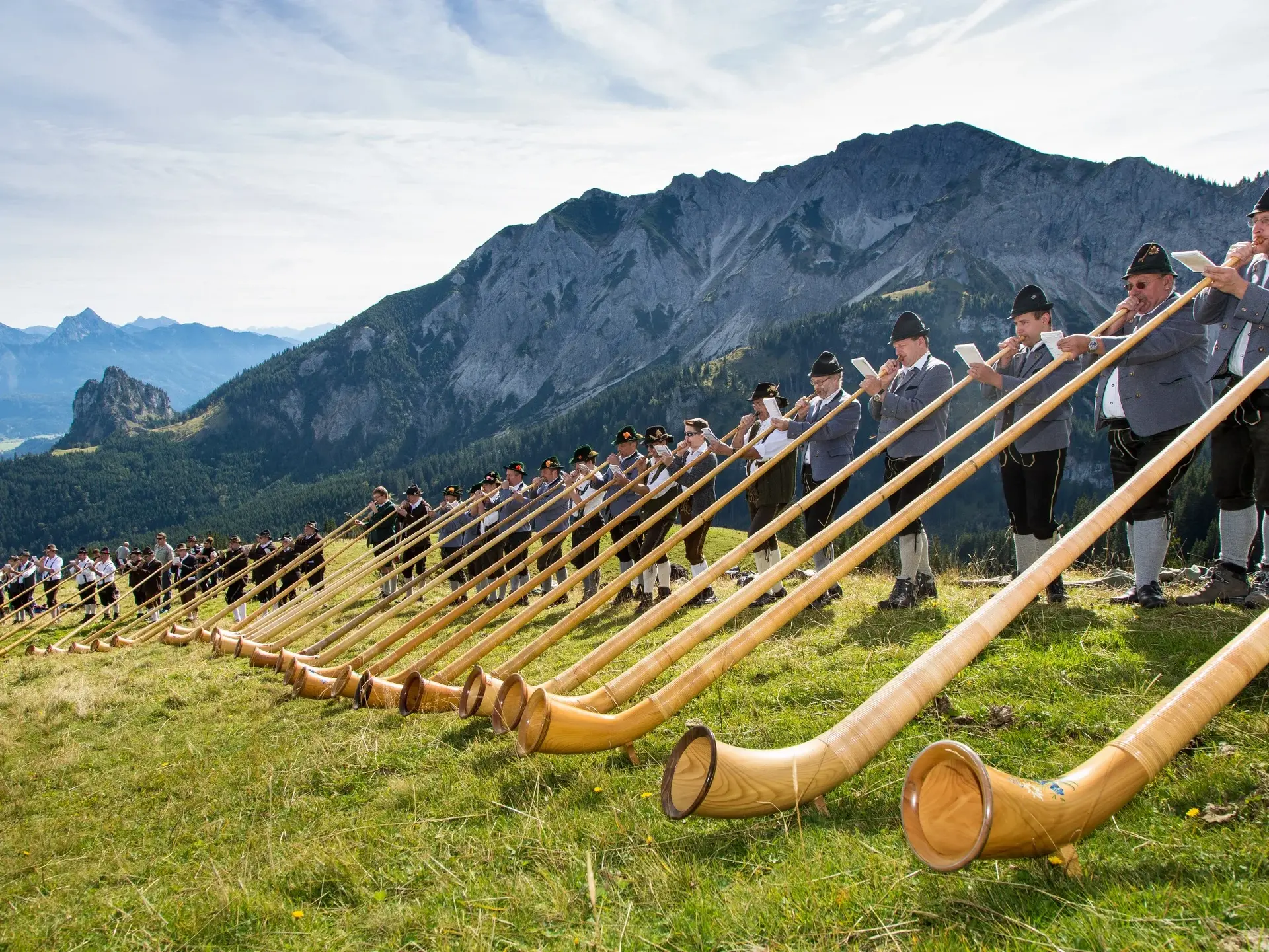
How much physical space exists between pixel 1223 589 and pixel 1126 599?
2.24 ft

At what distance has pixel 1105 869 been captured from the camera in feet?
8.66

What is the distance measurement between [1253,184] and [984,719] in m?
257

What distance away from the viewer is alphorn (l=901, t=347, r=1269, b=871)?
232 centimetres

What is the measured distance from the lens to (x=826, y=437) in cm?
897

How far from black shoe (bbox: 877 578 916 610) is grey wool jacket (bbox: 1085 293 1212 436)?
88.1 inches

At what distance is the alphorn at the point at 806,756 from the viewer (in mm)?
2852

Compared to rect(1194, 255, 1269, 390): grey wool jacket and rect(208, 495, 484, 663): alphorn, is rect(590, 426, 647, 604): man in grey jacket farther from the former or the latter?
rect(1194, 255, 1269, 390): grey wool jacket

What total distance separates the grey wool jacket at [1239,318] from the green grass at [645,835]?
5.54ft

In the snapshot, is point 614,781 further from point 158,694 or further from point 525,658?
point 158,694

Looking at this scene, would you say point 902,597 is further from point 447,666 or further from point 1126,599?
point 447,666

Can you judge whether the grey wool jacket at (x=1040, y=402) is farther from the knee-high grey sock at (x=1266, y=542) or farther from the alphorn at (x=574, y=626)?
the knee-high grey sock at (x=1266, y=542)

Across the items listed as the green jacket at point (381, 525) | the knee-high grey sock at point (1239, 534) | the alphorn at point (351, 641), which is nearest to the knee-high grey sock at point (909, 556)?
the knee-high grey sock at point (1239, 534)

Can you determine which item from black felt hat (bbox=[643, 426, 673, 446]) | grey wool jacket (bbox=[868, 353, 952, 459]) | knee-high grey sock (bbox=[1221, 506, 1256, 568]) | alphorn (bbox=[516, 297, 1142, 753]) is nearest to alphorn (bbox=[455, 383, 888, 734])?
alphorn (bbox=[516, 297, 1142, 753])

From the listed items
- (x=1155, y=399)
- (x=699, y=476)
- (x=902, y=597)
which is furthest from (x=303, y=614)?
(x=1155, y=399)
